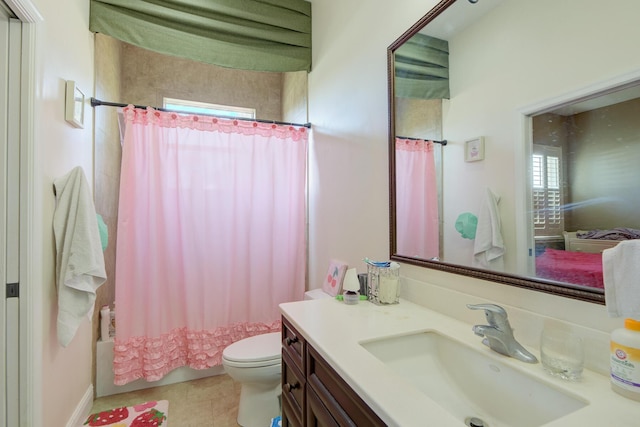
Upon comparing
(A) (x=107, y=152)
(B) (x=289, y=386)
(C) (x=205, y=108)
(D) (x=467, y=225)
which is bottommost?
(B) (x=289, y=386)

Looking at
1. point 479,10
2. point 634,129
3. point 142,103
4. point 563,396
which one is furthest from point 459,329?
point 142,103

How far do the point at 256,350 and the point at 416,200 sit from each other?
4.11 ft

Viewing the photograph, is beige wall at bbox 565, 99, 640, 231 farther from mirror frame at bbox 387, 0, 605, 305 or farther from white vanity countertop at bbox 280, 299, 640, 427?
white vanity countertop at bbox 280, 299, 640, 427

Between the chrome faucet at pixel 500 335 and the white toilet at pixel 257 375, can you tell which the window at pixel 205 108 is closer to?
the white toilet at pixel 257 375

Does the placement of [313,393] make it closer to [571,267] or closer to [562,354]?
[562,354]

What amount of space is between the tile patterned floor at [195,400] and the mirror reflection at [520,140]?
5.07 ft

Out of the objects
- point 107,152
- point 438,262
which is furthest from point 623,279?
point 107,152

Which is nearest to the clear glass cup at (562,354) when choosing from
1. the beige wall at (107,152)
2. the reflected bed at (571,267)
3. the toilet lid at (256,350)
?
the reflected bed at (571,267)

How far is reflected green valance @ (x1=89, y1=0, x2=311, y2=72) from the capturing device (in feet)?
6.67

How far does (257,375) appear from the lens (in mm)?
1649

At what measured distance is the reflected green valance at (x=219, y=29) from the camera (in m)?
2.03

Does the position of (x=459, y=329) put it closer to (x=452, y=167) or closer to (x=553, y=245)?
(x=553, y=245)

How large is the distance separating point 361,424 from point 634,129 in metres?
0.93

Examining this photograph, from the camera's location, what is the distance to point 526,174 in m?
0.90
